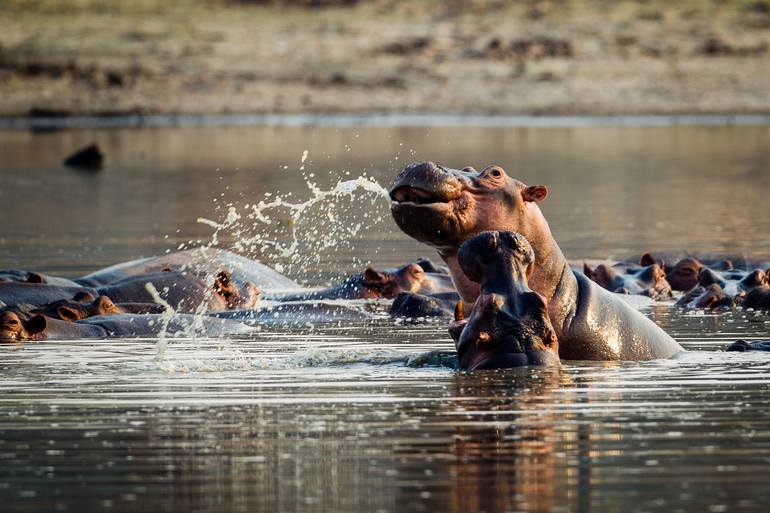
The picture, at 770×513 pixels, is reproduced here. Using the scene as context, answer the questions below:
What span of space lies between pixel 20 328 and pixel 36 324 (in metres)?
0.12

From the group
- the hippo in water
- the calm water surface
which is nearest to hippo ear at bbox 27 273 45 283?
the calm water surface

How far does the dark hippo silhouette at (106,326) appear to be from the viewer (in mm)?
11695

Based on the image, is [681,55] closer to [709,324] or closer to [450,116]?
[450,116]

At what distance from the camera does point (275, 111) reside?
180 ft

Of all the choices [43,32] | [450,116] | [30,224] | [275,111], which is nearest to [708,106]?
[450,116]

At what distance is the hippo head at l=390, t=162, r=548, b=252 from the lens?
9.20 meters

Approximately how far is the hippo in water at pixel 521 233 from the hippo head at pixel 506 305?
0.20 m

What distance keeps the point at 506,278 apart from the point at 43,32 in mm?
56825

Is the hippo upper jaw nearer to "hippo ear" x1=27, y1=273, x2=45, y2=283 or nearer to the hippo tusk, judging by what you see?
→ the hippo tusk

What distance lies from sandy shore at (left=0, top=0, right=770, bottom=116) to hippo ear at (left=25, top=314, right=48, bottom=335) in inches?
1658

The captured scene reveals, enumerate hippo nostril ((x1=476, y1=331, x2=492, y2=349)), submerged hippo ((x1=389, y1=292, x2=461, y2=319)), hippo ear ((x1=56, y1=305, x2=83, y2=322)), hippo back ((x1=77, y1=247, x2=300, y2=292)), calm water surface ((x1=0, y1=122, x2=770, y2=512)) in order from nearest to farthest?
calm water surface ((x1=0, y1=122, x2=770, y2=512)), hippo nostril ((x1=476, y1=331, x2=492, y2=349)), hippo ear ((x1=56, y1=305, x2=83, y2=322)), submerged hippo ((x1=389, y1=292, x2=461, y2=319)), hippo back ((x1=77, y1=247, x2=300, y2=292))

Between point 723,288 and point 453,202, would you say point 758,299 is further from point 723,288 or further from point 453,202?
point 453,202

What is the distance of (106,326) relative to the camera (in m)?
12.1

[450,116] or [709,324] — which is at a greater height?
[450,116]
